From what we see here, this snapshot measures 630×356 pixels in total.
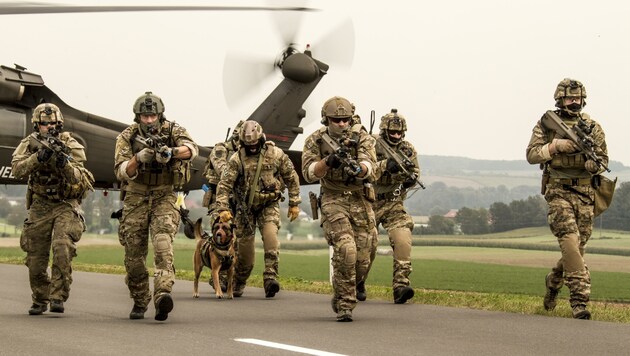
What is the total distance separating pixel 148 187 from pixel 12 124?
45.4 feet

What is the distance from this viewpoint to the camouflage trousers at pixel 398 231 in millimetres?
14664

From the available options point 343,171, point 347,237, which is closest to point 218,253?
point 347,237

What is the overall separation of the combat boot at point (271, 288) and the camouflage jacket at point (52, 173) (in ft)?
12.0

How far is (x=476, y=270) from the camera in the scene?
25094 mm

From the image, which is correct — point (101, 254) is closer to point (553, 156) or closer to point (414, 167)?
point (414, 167)

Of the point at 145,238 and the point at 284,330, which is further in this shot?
the point at 145,238

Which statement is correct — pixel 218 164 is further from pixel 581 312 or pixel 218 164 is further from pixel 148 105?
pixel 581 312

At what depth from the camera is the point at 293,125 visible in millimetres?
30516

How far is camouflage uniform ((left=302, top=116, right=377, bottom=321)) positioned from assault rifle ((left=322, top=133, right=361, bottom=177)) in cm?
7

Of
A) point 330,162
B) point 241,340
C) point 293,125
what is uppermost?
point 293,125

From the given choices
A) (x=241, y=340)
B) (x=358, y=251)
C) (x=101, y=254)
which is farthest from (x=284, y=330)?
(x=101, y=254)

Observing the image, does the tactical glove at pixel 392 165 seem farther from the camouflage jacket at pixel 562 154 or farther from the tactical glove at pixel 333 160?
the tactical glove at pixel 333 160

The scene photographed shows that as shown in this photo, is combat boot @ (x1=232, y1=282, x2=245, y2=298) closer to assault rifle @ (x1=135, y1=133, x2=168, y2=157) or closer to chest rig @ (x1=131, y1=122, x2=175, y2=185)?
chest rig @ (x1=131, y1=122, x2=175, y2=185)

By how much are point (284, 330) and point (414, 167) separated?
4495 millimetres
